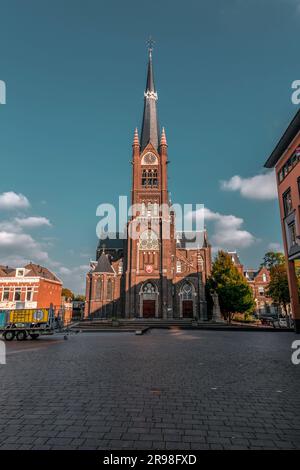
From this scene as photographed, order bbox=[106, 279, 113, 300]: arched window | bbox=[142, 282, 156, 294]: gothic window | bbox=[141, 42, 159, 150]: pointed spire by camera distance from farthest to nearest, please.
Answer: bbox=[141, 42, 159, 150]: pointed spire < bbox=[106, 279, 113, 300]: arched window < bbox=[142, 282, 156, 294]: gothic window

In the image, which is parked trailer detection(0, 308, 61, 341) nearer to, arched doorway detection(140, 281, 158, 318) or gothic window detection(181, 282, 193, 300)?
arched doorway detection(140, 281, 158, 318)

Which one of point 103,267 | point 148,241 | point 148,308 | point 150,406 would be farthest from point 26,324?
point 103,267

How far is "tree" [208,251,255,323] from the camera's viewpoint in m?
44.9

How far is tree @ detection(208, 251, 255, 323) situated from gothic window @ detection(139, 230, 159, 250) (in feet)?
36.5

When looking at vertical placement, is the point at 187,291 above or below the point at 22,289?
below

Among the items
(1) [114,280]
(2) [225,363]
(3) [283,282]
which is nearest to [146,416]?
(2) [225,363]

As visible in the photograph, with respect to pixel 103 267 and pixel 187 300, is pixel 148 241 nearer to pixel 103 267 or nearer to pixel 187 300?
pixel 103 267

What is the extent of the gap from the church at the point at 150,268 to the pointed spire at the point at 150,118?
885 mm

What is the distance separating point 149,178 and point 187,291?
22.2 m

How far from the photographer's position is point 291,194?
23234 millimetres

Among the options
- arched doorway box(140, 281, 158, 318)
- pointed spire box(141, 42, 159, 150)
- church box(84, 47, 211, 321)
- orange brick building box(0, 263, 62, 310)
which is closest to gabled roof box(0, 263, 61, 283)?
orange brick building box(0, 263, 62, 310)

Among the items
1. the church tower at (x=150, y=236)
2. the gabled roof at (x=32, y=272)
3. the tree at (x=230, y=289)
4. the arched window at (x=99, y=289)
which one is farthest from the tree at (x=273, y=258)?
the gabled roof at (x=32, y=272)
